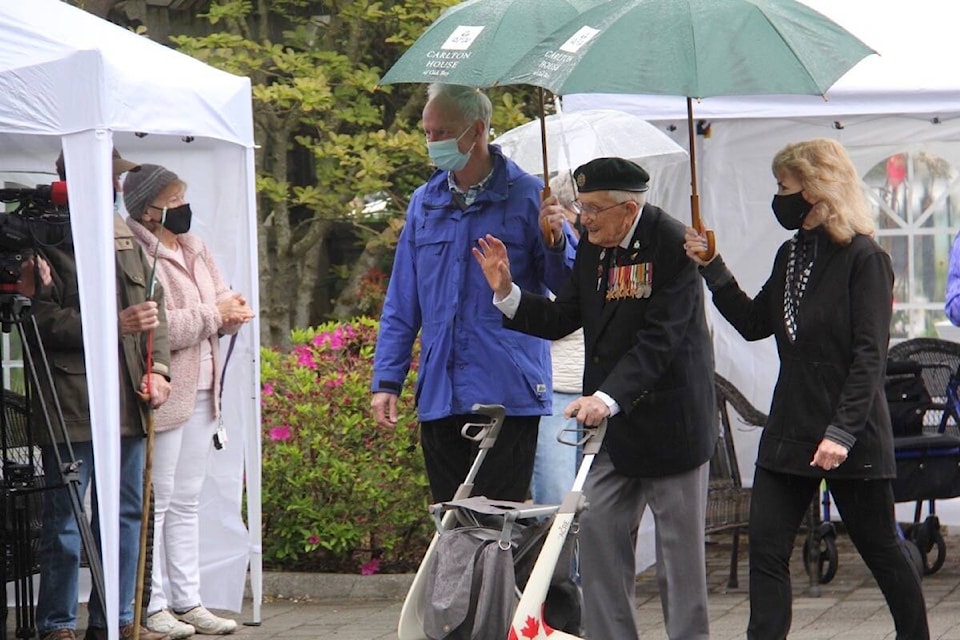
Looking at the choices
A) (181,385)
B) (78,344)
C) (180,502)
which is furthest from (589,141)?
(78,344)

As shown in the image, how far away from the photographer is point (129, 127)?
6.00 meters

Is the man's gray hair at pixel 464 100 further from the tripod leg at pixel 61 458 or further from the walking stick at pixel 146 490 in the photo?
the tripod leg at pixel 61 458

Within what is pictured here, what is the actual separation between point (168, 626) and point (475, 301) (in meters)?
2.26

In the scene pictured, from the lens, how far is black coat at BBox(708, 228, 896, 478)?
5.14 meters

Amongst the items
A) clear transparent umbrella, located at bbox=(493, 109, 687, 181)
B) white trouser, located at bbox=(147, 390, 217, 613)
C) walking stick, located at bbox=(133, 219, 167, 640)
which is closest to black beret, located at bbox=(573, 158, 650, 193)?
walking stick, located at bbox=(133, 219, 167, 640)

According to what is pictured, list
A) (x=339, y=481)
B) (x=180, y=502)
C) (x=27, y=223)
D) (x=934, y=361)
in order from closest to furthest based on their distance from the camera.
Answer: (x=27, y=223), (x=180, y=502), (x=339, y=481), (x=934, y=361)

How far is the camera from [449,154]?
5.49m

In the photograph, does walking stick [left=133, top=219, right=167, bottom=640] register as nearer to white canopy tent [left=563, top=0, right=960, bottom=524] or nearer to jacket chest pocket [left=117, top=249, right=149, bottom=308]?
jacket chest pocket [left=117, top=249, right=149, bottom=308]

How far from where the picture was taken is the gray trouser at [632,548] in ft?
17.1

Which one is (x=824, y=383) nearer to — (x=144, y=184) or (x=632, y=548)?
(x=632, y=548)

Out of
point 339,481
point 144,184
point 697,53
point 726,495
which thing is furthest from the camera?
point 726,495

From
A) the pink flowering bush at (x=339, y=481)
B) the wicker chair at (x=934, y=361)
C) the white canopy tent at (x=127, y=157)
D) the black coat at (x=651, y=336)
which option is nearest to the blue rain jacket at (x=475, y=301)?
the black coat at (x=651, y=336)

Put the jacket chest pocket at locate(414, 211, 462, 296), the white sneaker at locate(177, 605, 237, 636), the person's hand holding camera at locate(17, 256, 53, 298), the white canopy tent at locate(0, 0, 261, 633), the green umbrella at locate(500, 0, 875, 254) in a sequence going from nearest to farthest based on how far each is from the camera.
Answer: the green umbrella at locate(500, 0, 875, 254), the jacket chest pocket at locate(414, 211, 462, 296), the white canopy tent at locate(0, 0, 261, 633), the person's hand holding camera at locate(17, 256, 53, 298), the white sneaker at locate(177, 605, 237, 636)

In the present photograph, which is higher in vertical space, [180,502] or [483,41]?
[483,41]
